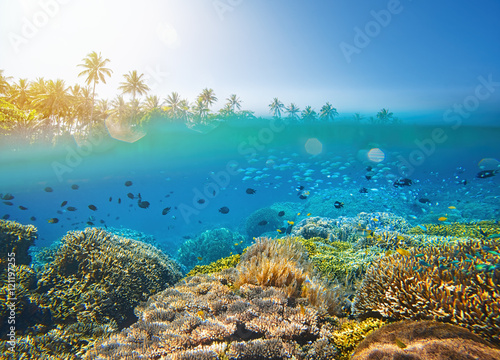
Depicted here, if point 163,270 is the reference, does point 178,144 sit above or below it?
above

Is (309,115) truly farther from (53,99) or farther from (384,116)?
(53,99)

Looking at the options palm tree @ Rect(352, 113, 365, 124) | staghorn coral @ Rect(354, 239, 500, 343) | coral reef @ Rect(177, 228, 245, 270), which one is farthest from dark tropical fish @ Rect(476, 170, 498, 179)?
palm tree @ Rect(352, 113, 365, 124)

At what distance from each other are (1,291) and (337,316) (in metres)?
8.60

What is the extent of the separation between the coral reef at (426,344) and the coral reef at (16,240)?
11.1 meters

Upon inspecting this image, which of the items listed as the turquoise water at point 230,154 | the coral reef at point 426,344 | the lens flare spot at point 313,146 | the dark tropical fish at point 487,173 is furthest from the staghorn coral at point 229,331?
the lens flare spot at point 313,146

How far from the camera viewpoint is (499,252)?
359 cm

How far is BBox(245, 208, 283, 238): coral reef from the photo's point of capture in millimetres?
23328

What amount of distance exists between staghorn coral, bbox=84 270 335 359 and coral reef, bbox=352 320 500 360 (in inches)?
30.4

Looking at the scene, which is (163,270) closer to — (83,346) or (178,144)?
(83,346)

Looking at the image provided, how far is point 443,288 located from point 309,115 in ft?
204

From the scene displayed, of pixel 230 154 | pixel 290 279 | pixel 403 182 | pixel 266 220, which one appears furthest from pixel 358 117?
pixel 290 279

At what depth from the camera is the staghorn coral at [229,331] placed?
2963mm

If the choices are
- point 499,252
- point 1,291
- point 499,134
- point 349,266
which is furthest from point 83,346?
point 499,134

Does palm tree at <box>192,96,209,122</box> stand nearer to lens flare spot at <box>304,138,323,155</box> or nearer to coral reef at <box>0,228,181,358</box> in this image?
lens flare spot at <box>304,138,323,155</box>
